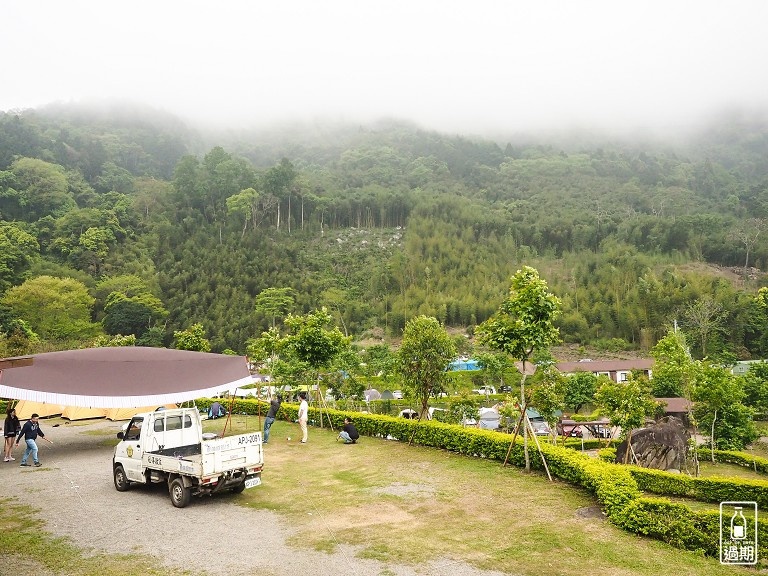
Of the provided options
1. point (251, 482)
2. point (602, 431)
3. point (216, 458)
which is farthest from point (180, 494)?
point (602, 431)

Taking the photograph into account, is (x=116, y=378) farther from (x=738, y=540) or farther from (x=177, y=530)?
(x=738, y=540)

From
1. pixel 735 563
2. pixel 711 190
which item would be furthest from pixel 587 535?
pixel 711 190

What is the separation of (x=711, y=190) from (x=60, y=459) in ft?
529

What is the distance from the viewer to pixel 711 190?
461 feet

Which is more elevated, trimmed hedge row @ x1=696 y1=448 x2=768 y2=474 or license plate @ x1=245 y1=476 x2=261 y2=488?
license plate @ x1=245 y1=476 x2=261 y2=488

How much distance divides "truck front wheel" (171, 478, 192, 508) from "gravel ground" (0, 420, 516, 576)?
0.51ft

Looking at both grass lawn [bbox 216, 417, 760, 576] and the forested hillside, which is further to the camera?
the forested hillside

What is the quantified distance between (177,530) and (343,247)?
87.8 meters

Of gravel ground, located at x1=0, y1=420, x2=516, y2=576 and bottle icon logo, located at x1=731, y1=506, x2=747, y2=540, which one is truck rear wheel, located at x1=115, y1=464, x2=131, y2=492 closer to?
gravel ground, located at x1=0, y1=420, x2=516, y2=576

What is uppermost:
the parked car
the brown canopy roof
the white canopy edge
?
the brown canopy roof

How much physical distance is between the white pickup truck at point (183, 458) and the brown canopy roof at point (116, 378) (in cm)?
140

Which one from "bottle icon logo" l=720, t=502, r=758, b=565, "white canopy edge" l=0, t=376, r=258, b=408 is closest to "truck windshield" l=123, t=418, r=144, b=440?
"white canopy edge" l=0, t=376, r=258, b=408

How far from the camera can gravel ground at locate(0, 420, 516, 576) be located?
7004 mm

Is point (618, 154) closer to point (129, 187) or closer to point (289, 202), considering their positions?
point (289, 202)
